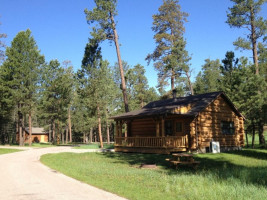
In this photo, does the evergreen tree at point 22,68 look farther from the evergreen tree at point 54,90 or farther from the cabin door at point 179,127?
the cabin door at point 179,127

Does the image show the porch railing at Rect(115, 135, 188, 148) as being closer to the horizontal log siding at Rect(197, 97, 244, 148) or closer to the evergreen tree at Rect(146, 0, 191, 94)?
the horizontal log siding at Rect(197, 97, 244, 148)

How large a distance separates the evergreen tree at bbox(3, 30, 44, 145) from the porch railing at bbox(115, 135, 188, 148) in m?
22.0

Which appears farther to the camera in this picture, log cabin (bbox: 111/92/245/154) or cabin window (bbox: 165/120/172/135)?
cabin window (bbox: 165/120/172/135)

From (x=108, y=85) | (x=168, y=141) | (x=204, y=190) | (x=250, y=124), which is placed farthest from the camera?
(x=108, y=85)

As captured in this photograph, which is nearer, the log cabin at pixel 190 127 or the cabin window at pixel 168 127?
the log cabin at pixel 190 127

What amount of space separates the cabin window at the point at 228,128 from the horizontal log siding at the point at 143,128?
598 centimetres

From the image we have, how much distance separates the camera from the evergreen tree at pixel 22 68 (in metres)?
37.7

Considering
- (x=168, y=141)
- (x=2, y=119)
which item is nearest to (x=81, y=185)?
(x=168, y=141)

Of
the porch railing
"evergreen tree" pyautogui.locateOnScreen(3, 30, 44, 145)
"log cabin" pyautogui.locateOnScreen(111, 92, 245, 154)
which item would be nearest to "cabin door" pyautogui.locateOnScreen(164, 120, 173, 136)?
"log cabin" pyautogui.locateOnScreen(111, 92, 245, 154)

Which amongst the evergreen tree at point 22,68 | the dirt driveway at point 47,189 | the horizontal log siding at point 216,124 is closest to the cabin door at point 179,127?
the horizontal log siding at point 216,124

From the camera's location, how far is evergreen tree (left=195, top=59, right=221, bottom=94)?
5297 centimetres

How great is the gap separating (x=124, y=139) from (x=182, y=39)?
19.9 m

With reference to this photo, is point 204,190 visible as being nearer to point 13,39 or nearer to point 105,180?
point 105,180

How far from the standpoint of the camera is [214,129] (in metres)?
20.6
